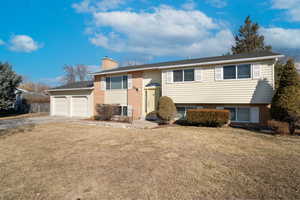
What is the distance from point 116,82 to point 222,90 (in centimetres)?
892

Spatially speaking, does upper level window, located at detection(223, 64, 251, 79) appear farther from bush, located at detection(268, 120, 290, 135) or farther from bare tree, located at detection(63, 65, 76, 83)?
bare tree, located at detection(63, 65, 76, 83)

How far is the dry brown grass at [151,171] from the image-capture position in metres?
2.86

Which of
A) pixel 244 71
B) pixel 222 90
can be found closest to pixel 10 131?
pixel 222 90

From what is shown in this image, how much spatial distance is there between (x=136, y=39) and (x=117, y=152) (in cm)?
2422

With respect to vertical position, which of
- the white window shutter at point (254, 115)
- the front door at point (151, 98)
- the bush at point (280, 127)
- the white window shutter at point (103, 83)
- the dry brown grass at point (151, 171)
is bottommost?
the dry brown grass at point (151, 171)

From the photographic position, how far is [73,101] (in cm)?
1675

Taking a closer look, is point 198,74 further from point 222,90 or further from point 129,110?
point 129,110

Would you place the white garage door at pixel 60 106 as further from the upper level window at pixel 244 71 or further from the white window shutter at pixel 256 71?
the white window shutter at pixel 256 71

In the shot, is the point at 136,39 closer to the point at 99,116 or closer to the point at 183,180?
the point at 99,116

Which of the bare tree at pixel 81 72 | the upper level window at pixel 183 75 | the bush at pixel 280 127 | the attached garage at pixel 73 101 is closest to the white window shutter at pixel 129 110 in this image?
the attached garage at pixel 73 101

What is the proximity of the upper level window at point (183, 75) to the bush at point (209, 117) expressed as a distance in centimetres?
268

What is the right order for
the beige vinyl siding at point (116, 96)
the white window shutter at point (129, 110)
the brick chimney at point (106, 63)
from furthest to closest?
the brick chimney at point (106, 63) < the beige vinyl siding at point (116, 96) < the white window shutter at point (129, 110)

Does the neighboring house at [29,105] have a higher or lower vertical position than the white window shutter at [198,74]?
lower

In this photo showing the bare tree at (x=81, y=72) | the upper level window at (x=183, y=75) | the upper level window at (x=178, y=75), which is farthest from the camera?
the bare tree at (x=81, y=72)
